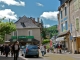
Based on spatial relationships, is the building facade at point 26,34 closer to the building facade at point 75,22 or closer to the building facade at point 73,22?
the building facade at point 73,22

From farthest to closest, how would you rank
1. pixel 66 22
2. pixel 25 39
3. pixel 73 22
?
pixel 25 39 < pixel 66 22 < pixel 73 22

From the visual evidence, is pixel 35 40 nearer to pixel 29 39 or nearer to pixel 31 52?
pixel 29 39

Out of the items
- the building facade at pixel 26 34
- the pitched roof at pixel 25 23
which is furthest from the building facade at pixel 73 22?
the pitched roof at pixel 25 23

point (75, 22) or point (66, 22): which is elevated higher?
point (66, 22)

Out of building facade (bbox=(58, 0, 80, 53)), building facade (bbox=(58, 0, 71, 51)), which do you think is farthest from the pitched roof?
building facade (bbox=(58, 0, 80, 53))

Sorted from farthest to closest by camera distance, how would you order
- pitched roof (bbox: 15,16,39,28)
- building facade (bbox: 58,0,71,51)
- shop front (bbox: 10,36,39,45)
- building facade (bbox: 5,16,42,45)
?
pitched roof (bbox: 15,16,39,28), building facade (bbox: 5,16,42,45), shop front (bbox: 10,36,39,45), building facade (bbox: 58,0,71,51)

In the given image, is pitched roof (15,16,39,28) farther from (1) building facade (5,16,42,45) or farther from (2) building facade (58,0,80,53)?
(2) building facade (58,0,80,53)

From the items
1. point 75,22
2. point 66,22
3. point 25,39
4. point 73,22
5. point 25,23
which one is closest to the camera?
point 75,22

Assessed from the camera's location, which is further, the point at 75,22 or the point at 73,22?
the point at 73,22

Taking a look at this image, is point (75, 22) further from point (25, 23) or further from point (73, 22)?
point (25, 23)

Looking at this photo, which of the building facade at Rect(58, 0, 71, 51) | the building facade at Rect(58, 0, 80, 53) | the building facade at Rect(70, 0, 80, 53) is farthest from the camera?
the building facade at Rect(58, 0, 71, 51)

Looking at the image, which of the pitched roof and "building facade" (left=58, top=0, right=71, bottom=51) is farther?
the pitched roof

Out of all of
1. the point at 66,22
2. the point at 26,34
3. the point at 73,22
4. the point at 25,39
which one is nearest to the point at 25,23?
the point at 26,34

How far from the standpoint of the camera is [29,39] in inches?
3081
